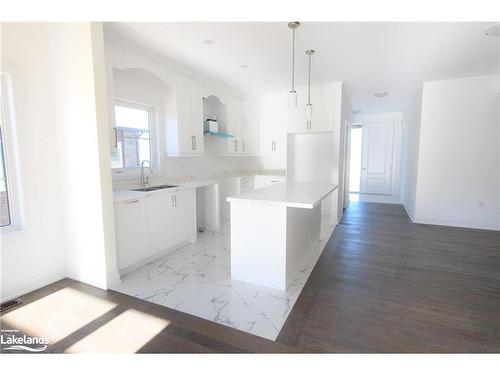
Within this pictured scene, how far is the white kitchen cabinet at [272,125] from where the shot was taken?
18.2 ft

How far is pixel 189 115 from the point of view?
13.5 ft

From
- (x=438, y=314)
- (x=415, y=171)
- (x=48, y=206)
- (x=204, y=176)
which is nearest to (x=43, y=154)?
(x=48, y=206)

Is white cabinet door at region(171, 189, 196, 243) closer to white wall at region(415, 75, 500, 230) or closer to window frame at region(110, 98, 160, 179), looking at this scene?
window frame at region(110, 98, 160, 179)

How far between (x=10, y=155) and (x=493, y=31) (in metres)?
4.96

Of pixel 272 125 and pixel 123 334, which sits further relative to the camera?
pixel 272 125

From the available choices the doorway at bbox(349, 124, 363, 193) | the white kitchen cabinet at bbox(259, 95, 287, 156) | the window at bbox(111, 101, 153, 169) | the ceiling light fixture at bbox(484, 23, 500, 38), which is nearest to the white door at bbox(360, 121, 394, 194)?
the doorway at bbox(349, 124, 363, 193)

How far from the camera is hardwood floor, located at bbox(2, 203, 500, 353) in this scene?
1.82m

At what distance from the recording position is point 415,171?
521cm

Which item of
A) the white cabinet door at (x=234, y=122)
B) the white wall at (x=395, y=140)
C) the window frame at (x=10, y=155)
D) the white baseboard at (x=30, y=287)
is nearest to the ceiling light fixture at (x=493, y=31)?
the white cabinet door at (x=234, y=122)

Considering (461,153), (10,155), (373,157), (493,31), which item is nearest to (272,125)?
(461,153)

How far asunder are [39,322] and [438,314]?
323cm

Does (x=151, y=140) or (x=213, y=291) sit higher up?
(x=151, y=140)

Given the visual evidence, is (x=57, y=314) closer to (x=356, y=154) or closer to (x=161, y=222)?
(x=161, y=222)

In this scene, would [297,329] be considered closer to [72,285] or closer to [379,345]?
[379,345]
